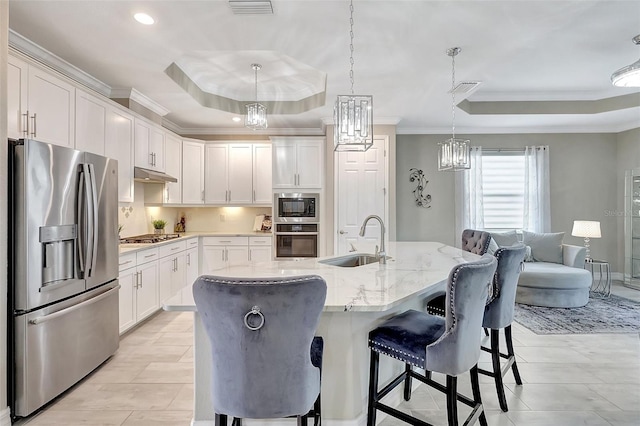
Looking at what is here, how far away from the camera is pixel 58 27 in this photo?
2615 millimetres

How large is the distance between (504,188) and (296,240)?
12.0ft

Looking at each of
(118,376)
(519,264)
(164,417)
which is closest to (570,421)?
(519,264)

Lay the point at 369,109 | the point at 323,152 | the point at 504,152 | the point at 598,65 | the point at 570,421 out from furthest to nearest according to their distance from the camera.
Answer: the point at 504,152
the point at 323,152
the point at 598,65
the point at 369,109
the point at 570,421

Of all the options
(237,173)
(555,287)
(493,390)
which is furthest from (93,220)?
(555,287)

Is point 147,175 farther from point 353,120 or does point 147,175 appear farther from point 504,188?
point 504,188

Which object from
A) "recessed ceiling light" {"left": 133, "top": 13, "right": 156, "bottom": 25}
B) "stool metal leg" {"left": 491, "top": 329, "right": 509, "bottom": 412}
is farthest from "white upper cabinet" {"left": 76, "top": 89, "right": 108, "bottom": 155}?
"stool metal leg" {"left": 491, "top": 329, "right": 509, "bottom": 412}

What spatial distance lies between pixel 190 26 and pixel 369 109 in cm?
154

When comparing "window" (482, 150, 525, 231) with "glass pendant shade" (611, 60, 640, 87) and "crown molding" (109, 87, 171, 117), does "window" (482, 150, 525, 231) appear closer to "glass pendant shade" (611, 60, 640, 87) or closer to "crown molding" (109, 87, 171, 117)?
"glass pendant shade" (611, 60, 640, 87)

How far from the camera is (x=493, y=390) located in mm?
2469

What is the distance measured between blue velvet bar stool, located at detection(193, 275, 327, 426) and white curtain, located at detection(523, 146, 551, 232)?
18.5ft

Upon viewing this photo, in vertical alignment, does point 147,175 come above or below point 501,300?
above

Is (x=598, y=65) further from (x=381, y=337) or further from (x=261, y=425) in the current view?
(x=261, y=425)

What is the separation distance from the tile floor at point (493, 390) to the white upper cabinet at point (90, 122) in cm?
194

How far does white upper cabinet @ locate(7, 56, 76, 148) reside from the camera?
2.35m
